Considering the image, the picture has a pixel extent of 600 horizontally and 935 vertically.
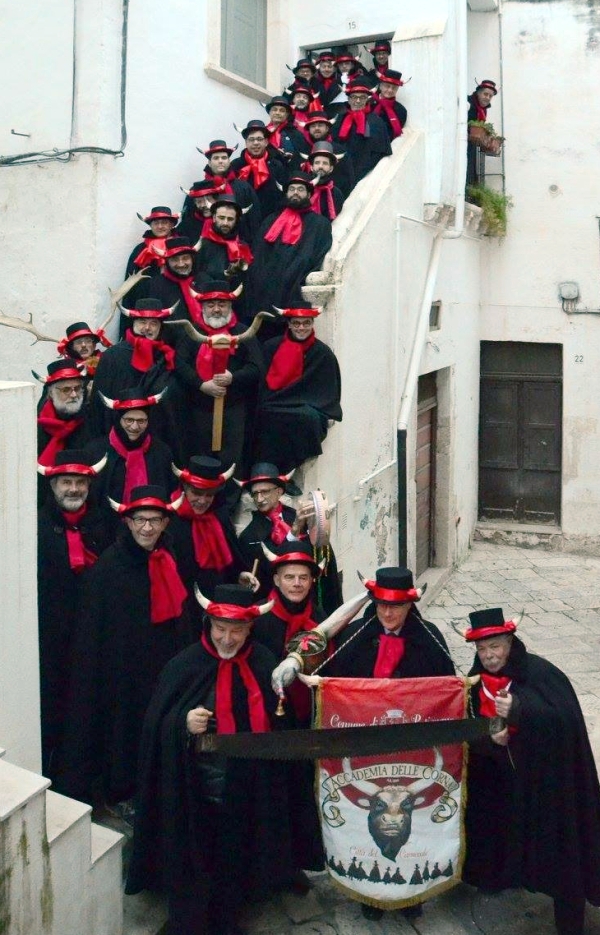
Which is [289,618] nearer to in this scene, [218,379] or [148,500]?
[148,500]

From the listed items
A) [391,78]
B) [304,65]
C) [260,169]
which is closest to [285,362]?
[260,169]

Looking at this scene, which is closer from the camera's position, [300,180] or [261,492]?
[261,492]

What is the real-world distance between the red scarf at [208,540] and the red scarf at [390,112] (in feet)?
20.3

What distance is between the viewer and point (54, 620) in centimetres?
544

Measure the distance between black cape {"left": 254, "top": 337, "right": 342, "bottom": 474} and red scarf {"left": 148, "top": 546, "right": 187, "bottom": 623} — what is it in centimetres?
229

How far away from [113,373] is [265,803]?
3374 millimetres

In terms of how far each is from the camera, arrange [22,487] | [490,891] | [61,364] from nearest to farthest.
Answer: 1. [22,487]
2. [490,891]
3. [61,364]

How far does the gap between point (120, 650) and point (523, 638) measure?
620 cm

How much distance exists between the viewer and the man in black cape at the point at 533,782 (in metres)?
4.73

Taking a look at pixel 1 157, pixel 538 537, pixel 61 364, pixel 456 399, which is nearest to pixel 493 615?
pixel 61 364

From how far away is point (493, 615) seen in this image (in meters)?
Result: 4.81

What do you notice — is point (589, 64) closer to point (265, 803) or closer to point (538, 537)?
point (538, 537)

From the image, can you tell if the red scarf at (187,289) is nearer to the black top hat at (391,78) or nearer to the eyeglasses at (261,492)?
the eyeglasses at (261,492)

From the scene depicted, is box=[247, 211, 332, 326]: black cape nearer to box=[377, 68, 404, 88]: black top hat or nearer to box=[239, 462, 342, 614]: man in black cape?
box=[239, 462, 342, 614]: man in black cape
